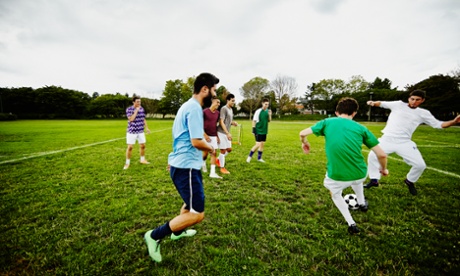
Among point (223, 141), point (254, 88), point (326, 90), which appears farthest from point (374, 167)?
point (326, 90)

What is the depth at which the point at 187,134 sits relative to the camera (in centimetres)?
240

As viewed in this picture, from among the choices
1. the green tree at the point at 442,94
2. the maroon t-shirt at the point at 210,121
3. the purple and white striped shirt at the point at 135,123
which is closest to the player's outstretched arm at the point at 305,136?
the maroon t-shirt at the point at 210,121

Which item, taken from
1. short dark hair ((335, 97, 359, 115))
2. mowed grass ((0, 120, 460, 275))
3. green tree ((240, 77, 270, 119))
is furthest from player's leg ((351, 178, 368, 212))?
green tree ((240, 77, 270, 119))

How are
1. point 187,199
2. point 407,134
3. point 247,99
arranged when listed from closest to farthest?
1. point 187,199
2. point 407,134
3. point 247,99

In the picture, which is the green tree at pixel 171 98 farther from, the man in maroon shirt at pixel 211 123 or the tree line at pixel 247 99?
the man in maroon shirt at pixel 211 123

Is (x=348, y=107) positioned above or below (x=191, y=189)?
above

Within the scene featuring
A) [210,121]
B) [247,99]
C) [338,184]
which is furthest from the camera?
[247,99]

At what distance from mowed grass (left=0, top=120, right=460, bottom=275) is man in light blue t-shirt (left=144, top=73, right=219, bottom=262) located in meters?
0.52

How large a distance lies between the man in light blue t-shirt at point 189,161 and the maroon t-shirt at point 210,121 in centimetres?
318

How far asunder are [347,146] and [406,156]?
319 centimetres

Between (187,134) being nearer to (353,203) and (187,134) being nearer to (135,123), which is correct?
(353,203)

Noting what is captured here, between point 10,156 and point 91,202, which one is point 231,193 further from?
point 10,156

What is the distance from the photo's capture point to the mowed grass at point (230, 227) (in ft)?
7.95

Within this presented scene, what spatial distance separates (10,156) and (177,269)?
10.2 meters
